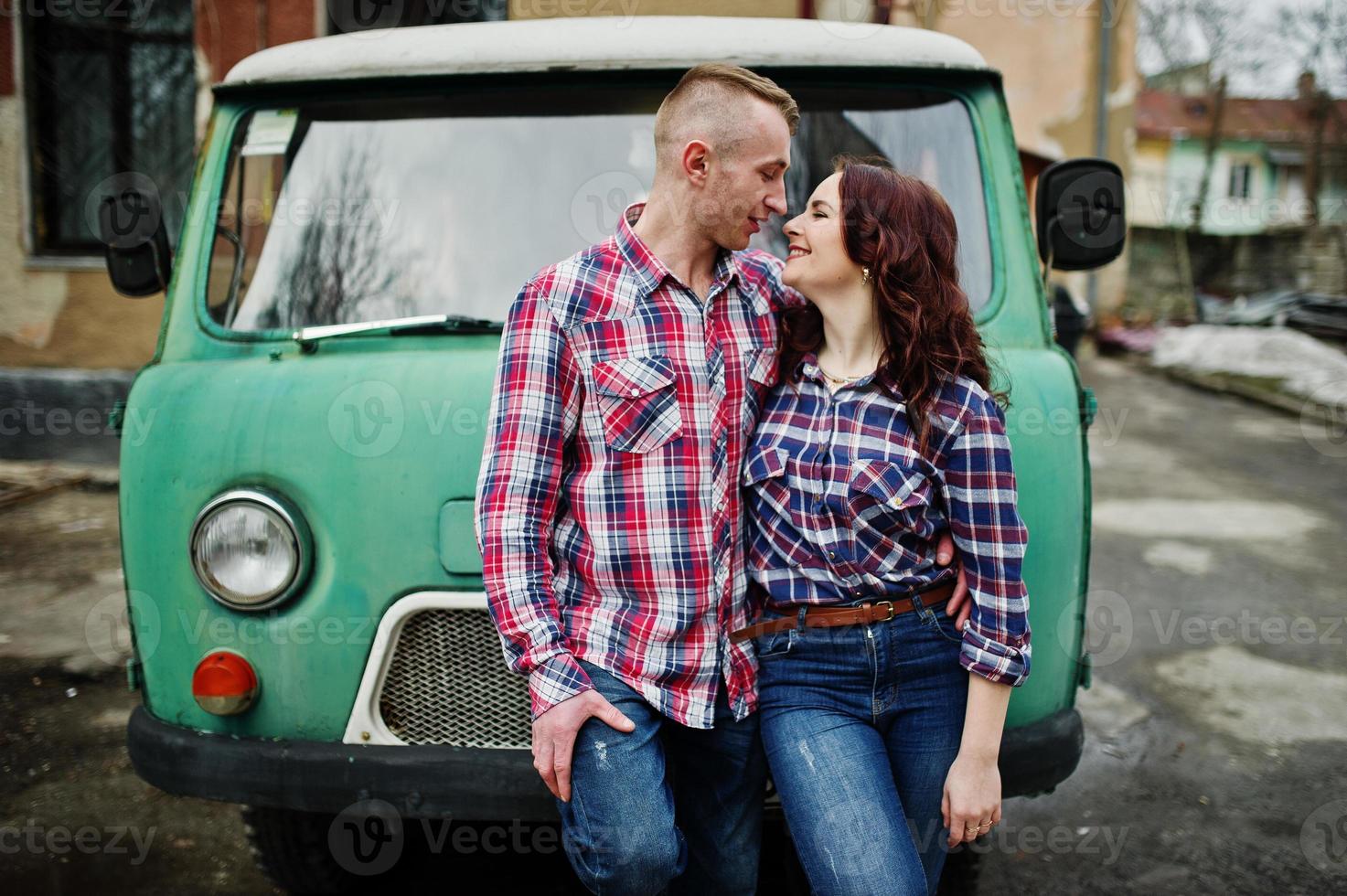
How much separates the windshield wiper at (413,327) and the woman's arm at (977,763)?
1297 millimetres

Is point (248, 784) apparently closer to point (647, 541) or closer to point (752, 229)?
point (647, 541)

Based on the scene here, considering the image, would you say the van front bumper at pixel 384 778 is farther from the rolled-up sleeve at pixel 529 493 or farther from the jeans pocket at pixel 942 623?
the jeans pocket at pixel 942 623

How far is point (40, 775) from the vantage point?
3584mm

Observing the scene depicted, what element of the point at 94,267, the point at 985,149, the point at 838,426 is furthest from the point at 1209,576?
the point at 94,267

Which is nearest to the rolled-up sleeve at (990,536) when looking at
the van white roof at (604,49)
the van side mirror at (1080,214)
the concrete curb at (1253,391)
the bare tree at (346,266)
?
the van side mirror at (1080,214)

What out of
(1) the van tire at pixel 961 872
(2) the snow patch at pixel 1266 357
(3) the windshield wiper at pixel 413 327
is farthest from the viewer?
(2) the snow patch at pixel 1266 357

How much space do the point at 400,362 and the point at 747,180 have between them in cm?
87

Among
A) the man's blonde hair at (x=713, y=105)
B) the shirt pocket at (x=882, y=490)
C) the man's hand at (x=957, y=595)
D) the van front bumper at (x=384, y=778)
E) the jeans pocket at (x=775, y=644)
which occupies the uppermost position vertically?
the man's blonde hair at (x=713, y=105)

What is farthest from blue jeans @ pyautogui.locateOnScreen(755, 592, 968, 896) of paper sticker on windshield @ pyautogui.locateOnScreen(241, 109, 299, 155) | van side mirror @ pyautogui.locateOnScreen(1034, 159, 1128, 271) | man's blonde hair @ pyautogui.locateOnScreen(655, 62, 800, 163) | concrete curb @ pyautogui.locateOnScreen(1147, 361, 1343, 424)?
concrete curb @ pyautogui.locateOnScreen(1147, 361, 1343, 424)

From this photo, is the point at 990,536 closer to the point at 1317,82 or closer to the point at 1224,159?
the point at 1317,82

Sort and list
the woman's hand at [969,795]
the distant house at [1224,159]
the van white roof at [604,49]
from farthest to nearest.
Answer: the distant house at [1224,159], the van white roof at [604,49], the woman's hand at [969,795]

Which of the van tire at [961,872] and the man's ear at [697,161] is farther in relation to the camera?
the van tire at [961,872]

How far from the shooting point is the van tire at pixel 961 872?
2.73m

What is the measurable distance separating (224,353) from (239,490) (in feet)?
1.68
